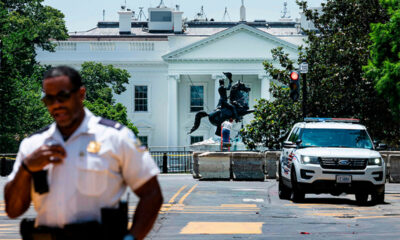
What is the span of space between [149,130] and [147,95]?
11.3ft

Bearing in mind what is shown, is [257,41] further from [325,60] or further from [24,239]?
[24,239]

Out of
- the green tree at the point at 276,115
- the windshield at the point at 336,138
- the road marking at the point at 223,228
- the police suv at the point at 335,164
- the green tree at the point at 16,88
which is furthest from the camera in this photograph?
the green tree at the point at 16,88

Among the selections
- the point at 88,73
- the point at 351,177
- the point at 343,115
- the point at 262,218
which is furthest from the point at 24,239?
the point at 88,73

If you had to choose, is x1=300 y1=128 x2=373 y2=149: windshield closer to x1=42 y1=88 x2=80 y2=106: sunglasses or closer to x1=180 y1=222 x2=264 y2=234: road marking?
x1=180 y1=222 x2=264 y2=234: road marking

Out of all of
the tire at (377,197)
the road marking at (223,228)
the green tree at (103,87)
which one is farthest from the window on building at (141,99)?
the road marking at (223,228)

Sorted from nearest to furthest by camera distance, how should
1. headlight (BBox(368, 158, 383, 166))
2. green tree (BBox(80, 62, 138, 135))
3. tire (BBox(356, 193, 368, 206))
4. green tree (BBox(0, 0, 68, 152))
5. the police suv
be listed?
the police suv < headlight (BBox(368, 158, 383, 166)) < tire (BBox(356, 193, 368, 206)) < green tree (BBox(0, 0, 68, 152)) < green tree (BBox(80, 62, 138, 135))

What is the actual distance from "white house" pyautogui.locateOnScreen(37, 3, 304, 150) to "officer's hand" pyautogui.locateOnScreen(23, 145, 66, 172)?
7415 centimetres

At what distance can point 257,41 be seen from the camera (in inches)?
3059

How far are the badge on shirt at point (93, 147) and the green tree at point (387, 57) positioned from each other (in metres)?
27.7

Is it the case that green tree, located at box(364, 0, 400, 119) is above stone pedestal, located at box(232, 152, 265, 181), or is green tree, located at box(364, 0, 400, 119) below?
above

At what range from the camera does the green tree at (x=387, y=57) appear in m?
31.1

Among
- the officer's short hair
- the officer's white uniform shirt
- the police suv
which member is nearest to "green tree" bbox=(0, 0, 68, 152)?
the police suv

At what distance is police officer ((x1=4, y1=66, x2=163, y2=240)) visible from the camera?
3.92 m

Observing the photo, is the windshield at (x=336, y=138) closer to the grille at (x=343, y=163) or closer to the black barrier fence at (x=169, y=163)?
the grille at (x=343, y=163)
